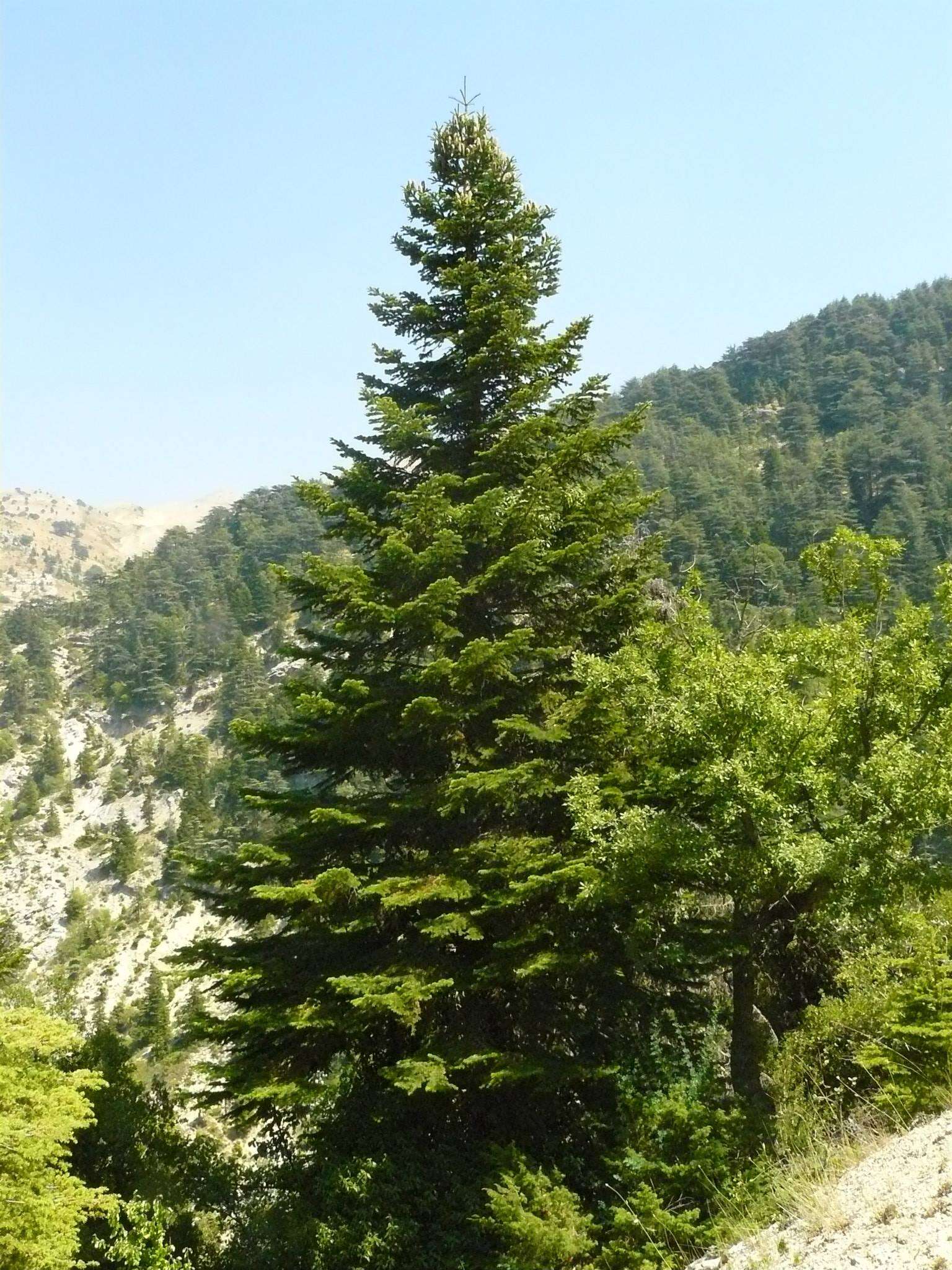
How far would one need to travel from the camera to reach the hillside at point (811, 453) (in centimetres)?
9512

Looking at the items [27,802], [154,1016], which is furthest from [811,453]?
[27,802]

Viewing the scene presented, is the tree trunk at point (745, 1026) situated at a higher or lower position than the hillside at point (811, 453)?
lower

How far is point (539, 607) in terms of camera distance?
489 inches

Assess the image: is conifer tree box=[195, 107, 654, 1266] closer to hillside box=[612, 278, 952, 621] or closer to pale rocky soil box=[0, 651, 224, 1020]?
hillside box=[612, 278, 952, 621]

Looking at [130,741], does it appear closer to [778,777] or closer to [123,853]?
[123,853]

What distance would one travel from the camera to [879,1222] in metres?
5.79

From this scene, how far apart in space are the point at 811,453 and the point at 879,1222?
150 m

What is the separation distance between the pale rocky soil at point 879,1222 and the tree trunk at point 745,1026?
282 cm

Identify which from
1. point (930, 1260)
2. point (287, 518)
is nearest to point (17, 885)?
point (287, 518)

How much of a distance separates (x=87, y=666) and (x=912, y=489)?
5185 inches

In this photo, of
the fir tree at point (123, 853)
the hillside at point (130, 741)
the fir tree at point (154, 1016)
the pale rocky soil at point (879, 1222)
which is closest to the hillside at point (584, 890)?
the pale rocky soil at point (879, 1222)

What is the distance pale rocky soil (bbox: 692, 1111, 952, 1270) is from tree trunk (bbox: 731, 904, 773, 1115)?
9.25 feet

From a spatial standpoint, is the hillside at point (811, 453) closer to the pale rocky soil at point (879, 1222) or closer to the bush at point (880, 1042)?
the bush at point (880, 1042)

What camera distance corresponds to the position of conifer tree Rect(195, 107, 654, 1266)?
965 centimetres
